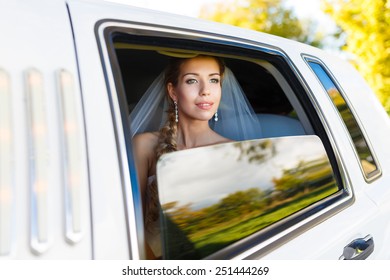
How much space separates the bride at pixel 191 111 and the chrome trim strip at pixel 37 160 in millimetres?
975

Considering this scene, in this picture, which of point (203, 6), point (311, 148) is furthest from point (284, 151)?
point (203, 6)

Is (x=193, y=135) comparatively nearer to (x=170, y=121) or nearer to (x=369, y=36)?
(x=170, y=121)

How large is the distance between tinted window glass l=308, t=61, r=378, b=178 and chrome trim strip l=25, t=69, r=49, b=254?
60.9 inches

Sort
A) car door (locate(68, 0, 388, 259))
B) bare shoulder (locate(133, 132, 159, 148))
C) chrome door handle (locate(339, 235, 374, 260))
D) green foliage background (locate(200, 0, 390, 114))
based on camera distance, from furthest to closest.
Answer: green foliage background (locate(200, 0, 390, 114)), bare shoulder (locate(133, 132, 159, 148)), chrome door handle (locate(339, 235, 374, 260)), car door (locate(68, 0, 388, 259))

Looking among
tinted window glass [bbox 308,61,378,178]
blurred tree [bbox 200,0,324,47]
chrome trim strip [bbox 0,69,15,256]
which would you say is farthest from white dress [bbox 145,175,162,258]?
blurred tree [bbox 200,0,324,47]

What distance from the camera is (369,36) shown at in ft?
28.2

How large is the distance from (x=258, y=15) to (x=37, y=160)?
61.3 feet

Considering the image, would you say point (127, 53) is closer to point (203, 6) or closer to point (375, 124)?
point (375, 124)

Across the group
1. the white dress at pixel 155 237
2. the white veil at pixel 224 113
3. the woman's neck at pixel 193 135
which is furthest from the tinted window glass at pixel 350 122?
the white dress at pixel 155 237

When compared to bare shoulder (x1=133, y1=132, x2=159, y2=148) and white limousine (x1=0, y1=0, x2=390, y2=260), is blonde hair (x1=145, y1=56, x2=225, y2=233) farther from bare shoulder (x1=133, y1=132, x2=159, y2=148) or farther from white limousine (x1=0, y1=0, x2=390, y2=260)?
white limousine (x1=0, y1=0, x2=390, y2=260)

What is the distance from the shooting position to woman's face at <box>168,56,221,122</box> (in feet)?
7.56

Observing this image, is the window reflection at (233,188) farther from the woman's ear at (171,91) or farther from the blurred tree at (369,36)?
the blurred tree at (369,36)

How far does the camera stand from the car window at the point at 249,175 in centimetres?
135

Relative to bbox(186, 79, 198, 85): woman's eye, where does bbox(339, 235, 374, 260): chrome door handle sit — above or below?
below
